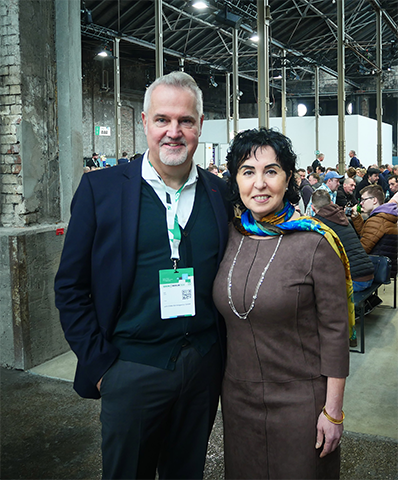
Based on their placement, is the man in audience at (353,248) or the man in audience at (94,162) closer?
the man in audience at (353,248)

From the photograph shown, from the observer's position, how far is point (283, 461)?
5.63 feet

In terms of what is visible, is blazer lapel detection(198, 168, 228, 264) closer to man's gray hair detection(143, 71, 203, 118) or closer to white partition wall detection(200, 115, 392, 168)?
man's gray hair detection(143, 71, 203, 118)

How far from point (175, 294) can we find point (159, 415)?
431 millimetres

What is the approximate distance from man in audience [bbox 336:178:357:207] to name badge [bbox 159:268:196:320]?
25.4 ft

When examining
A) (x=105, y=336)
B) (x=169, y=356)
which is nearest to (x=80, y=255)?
(x=105, y=336)

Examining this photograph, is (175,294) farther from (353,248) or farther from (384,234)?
(384,234)

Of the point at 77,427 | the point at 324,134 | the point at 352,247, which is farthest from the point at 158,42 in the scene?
the point at 324,134

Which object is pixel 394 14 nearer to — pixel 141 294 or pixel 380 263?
pixel 380 263

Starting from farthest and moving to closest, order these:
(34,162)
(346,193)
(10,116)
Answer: (346,193)
(34,162)
(10,116)

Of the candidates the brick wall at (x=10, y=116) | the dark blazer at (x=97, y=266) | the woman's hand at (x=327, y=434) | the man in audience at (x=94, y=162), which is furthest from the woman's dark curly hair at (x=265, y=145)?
the man in audience at (x=94, y=162)

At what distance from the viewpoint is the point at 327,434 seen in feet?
5.43

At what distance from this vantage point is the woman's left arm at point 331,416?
1.65 metres

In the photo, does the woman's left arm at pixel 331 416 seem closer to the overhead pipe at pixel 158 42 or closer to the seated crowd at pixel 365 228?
the seated crowd at pixel 365 228

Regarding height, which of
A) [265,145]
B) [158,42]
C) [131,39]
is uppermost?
[131,39]
